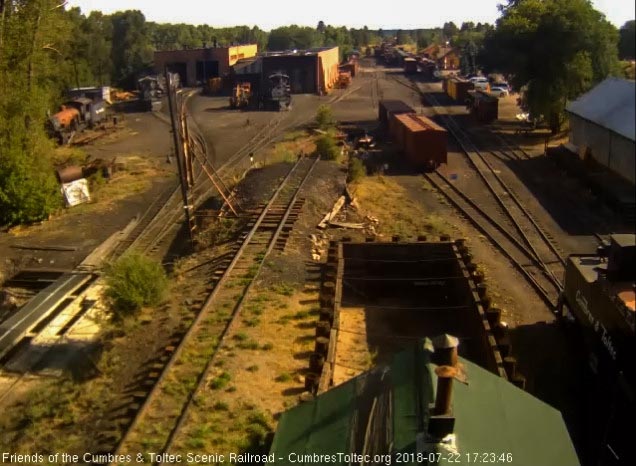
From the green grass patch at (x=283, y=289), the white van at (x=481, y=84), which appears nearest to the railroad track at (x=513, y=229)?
the green grass patch at (x=283, y=289)

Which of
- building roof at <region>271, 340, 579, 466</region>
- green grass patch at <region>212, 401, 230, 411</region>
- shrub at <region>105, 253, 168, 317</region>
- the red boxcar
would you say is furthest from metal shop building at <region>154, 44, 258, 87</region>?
building roof at <region>271, 340, 579, 466</region>

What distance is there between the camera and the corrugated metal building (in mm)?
2832

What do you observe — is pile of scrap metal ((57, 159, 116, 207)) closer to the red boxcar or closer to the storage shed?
the red boxcar

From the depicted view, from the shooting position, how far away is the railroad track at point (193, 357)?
8289mm

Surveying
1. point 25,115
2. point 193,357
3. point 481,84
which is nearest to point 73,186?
point 25,115

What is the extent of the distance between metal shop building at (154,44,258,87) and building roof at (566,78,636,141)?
6179cm

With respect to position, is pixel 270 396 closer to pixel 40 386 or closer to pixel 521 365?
pixel 40 386

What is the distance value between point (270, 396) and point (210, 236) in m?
8.91

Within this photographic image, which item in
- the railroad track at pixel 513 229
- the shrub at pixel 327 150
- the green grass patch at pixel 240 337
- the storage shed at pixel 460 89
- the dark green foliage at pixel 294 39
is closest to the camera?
the green grass patch at pixel 240 337

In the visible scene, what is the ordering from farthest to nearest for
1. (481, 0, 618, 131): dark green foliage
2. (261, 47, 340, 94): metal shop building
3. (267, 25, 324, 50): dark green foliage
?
1. (267, 25, 324, 50): dark green foliage
2. (261, 47, 340, 94): metal shop building
3. (481, 0, 618, 131): dark green foliage

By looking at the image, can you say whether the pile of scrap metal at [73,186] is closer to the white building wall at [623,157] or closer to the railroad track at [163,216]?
the railroad track at [163,216]

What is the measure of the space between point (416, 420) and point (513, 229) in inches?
552

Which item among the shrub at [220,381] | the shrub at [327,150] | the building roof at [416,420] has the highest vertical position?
the shrub at [327,150]

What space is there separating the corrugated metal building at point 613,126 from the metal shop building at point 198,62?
61.8 metres
